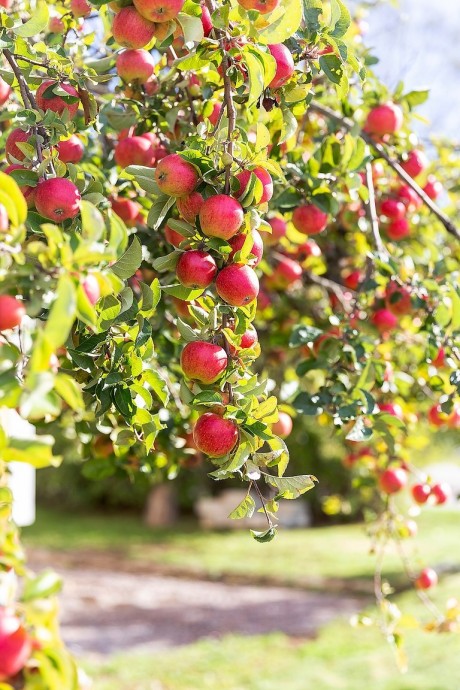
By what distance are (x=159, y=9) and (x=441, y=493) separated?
5.67 feet

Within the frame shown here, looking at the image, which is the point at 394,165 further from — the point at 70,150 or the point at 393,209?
the point at 70,150

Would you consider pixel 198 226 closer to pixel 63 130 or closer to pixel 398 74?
pixel 63 130

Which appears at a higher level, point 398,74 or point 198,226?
point 198,226

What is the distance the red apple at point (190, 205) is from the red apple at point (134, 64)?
0.40 metres

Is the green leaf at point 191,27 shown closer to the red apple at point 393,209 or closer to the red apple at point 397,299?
the red apple at point 397,299

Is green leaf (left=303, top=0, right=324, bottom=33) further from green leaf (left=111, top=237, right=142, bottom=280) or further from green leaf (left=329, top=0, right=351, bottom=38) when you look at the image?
green leaf (left=111, top=237, right=142, bottom=280)

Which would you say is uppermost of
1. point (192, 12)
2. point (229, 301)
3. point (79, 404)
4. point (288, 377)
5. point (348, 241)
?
point (192, 12)

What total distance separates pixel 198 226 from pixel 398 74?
526 cm

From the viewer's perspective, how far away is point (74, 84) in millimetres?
1415

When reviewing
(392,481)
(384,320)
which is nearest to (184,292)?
Answer: (384,320)

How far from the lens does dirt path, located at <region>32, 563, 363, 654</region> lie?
6.39 metres

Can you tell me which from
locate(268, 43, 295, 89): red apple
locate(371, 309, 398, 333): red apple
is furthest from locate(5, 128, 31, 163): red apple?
locate(371, 309, 398, 333): red apple

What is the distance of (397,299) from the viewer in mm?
1973

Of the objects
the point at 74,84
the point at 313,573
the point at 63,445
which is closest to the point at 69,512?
the point at 63,445
